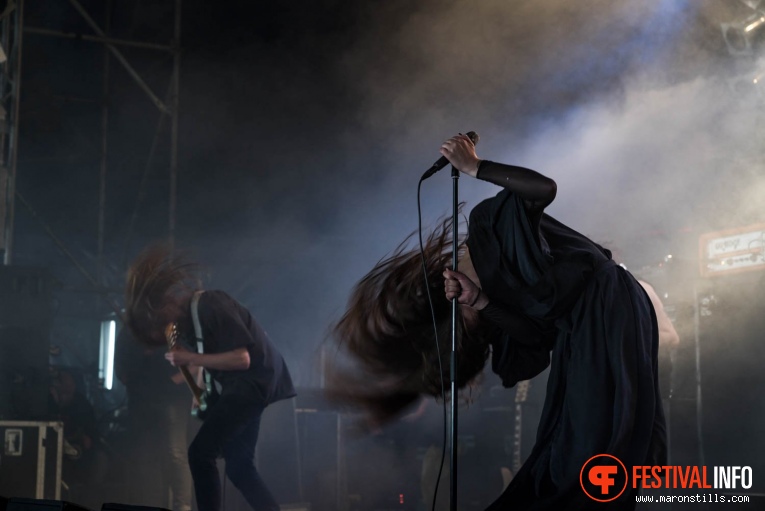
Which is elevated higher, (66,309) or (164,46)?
(164,46)

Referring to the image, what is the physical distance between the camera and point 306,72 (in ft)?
20.6

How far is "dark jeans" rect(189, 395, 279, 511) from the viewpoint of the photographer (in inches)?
170

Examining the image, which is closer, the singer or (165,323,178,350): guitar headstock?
the singer

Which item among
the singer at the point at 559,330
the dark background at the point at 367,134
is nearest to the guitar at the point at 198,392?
the dark background at the point at 367,134

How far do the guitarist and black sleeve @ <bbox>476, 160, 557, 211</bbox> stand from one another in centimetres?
235

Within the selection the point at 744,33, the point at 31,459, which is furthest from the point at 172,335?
the point at 744,33

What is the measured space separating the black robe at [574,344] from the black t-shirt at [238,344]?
208 centimetres

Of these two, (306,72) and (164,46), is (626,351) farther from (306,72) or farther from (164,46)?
(164,46)

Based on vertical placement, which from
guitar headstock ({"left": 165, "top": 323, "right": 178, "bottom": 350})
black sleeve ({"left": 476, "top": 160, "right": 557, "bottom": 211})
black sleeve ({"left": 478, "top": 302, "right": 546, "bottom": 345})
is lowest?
black sleeve ({"left": 478, "top": 302, "right": 546, "bottom": 345})

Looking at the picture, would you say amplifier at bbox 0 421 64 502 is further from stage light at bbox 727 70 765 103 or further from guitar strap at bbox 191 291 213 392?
stage light at bbox 727 70 765 103

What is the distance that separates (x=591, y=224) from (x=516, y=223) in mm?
3325

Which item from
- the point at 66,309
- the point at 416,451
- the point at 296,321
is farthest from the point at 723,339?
the point at 66,309

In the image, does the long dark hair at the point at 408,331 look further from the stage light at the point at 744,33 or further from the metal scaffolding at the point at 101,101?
the stage light at the point at 744,33

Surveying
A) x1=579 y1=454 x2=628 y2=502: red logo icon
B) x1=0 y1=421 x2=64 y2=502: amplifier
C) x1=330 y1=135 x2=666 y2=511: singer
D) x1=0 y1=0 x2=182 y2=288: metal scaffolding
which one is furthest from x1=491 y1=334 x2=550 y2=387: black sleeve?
x1=0 y1=0 x2=182 y2=288: metal scaffolding
